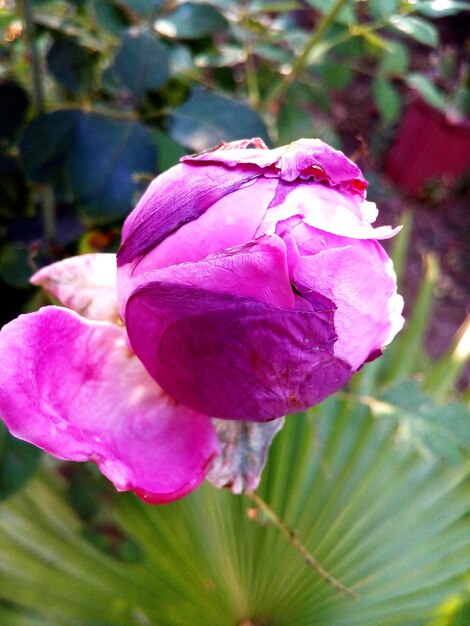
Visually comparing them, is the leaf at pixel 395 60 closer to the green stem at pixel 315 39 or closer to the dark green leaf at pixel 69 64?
the green stem at pixel 315 39

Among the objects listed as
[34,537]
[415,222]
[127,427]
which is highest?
Result: [127,427]

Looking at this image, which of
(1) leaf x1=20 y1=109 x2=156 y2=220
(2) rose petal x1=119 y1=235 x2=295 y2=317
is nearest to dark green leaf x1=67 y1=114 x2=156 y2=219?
(1) leaf x1=20 y1=109 x2=156 y2=220

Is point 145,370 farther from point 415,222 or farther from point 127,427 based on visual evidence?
point 415,222

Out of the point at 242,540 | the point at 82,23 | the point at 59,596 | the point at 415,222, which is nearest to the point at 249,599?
the point at 242,540

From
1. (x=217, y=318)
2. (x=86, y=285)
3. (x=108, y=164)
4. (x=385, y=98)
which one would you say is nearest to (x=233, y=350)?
(x=217, y=318)

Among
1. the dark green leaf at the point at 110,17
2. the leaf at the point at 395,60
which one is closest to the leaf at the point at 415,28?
the leaf at the point at 395,60

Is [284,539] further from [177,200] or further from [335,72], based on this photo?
[335,72]
